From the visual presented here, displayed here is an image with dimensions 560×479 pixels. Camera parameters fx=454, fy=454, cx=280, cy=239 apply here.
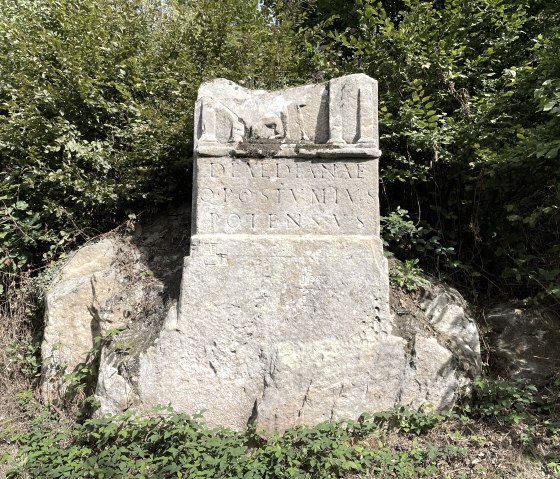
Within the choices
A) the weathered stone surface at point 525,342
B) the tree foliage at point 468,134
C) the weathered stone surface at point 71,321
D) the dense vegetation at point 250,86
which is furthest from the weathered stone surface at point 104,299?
the weathered stone surface at point 525,342

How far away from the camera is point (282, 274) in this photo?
3785mm

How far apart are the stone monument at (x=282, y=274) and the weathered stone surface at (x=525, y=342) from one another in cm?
140

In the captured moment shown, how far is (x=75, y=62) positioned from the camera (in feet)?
16.0

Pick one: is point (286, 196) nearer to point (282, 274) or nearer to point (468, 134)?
point (282, 274)

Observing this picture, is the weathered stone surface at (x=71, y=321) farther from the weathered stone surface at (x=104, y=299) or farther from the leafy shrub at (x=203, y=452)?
the leafy shrub at (x=203, y=452)

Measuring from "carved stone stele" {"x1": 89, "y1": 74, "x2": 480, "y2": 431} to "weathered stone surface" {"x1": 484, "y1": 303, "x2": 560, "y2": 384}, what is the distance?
95cm

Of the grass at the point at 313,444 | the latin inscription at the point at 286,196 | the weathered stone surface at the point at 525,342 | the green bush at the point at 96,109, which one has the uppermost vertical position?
the green bush at the point at 96,109

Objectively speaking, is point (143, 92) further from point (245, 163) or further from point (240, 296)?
point (240, 296)

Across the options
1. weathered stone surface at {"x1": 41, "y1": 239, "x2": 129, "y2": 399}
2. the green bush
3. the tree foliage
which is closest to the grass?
weathered stone surface at {"x1": 41, "y1": 239, "x2": 129, "y2": 399}

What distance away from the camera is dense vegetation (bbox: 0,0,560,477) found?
4844 mm

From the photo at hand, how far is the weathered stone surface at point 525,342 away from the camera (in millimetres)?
4254

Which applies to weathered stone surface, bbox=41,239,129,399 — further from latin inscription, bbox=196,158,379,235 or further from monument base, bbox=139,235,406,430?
latin inscription, bbox=196,158,379,235

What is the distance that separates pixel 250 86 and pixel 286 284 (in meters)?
2.68

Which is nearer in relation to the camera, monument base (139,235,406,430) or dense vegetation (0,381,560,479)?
dense vegetation (0,381,560,479)
